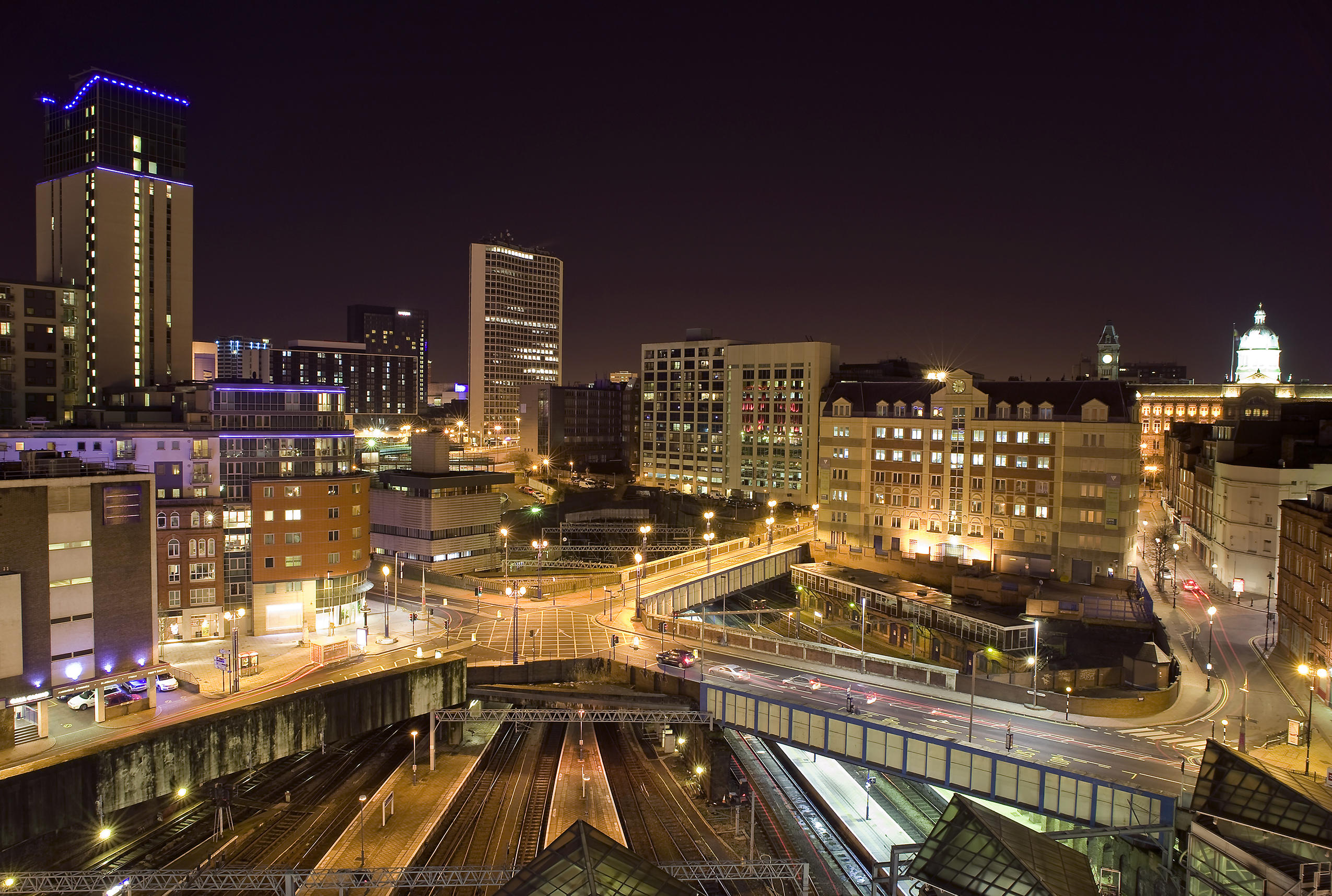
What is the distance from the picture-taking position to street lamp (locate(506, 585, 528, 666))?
51438 mm

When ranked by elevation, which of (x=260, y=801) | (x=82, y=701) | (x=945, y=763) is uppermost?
(x=82, y=701)

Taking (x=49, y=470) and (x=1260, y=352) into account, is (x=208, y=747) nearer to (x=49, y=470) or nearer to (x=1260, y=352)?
(x=49, y=470)

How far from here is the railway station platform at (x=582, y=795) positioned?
136 feet

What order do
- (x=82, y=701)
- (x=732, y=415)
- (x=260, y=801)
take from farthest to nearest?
1. (x=732, y=415)
2. (x=260, y=801)
3. (x=82, y=701)

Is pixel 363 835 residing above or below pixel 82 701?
below

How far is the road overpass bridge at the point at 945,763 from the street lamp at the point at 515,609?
1245 centimetres

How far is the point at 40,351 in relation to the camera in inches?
3211

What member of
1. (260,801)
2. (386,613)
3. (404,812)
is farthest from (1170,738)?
(386,613)

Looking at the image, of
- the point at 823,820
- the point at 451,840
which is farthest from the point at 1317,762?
the point at 451,840

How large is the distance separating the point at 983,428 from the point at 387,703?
56165 millimetres

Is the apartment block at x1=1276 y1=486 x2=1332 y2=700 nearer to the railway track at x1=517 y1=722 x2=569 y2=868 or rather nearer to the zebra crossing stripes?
the zebra crossing stripes

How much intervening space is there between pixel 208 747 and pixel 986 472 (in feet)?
210

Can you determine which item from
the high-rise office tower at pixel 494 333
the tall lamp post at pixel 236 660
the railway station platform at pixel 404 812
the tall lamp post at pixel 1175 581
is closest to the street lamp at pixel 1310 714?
the tall lamp post at pixel 1175 581

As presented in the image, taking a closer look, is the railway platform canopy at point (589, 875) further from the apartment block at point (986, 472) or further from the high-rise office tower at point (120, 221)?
the high-rise office tower at point (120, 221)
